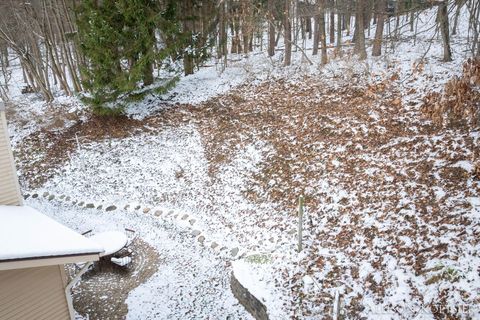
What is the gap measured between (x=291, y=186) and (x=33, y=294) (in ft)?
22.7

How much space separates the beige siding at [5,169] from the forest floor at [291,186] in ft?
11.9

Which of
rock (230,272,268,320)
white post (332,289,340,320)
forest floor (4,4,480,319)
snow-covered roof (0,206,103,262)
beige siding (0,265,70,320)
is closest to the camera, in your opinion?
snow-covered roof (0,206,103,262)

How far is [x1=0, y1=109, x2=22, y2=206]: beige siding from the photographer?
7066 millimetres

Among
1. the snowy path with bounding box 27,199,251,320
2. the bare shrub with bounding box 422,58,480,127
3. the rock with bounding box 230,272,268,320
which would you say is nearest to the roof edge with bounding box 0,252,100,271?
the snowy path with bounding box 27,199,251,320

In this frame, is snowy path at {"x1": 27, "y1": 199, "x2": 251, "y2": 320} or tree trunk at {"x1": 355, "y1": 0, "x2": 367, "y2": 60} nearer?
snowy path at {"x1": 27, "y1": 199, "x2": 251, "y2": 320}

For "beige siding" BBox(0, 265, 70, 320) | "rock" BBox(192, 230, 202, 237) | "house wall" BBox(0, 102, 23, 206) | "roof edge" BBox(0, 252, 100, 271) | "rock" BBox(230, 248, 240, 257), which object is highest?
"house wall" BBox(0, 102, 23, 206)

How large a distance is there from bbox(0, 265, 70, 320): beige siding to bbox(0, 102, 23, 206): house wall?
2.16 meters

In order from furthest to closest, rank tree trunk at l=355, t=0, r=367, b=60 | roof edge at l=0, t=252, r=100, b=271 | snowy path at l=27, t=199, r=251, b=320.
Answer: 1. tree trunk at l=355, t=0, r=367, b=60
2. snowy path at l=27, t=199, r=251, b=320
3. roof edge at l=0, t=252, r=100, b=271

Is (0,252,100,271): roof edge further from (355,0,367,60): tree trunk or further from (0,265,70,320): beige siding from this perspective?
(355,0,367,60): tree trunk

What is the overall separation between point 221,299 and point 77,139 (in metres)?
→ 10.4

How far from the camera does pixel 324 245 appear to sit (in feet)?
26.1

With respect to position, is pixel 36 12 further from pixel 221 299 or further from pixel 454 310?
pixel 454 310

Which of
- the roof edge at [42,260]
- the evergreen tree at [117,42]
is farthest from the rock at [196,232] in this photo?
the evergreen tree at [117,42]

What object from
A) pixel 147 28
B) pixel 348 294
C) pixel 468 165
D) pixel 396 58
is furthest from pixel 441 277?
pixel 147 28
